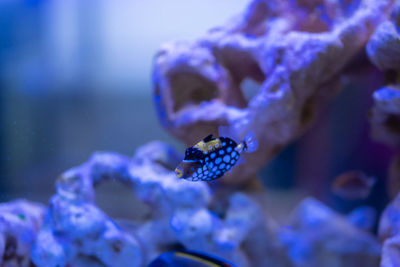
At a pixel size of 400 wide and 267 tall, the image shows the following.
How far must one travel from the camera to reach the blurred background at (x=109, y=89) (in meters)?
5.01

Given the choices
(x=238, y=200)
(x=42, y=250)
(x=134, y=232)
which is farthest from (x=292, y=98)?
(x=42, y=250)

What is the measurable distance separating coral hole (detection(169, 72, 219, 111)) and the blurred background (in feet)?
4.74

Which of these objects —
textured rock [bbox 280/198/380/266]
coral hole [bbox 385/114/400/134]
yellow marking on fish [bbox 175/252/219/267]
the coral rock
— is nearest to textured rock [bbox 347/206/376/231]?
textured rock [bbox 280/198/380/266]

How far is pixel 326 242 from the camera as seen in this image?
3.36 metres

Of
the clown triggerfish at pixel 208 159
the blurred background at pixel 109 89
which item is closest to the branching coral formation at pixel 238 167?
the clown triggerfish at pixel 208 159

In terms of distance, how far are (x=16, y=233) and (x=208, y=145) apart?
208 centimetres

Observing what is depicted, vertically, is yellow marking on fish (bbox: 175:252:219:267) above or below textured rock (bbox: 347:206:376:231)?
below

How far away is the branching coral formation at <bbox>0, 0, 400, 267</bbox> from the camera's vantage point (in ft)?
8.21

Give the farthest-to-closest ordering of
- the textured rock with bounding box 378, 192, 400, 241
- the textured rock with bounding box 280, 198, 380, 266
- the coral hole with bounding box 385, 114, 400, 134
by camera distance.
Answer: the textured rock with bounding box 280, 198, 380, 266, the coral hole with bounding box 385, 114, 400, 134, the textured rock with bounding box 378, 192, 400, 241

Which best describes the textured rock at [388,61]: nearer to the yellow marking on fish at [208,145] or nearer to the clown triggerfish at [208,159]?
the clown triggerfish at [208,159]

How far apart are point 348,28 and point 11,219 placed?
3491mm

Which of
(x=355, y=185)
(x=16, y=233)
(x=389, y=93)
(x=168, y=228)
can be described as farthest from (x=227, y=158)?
(x=355, y=185)

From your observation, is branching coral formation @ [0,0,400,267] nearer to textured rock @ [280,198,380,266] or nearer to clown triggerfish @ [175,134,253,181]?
textured rock @ [280,198,380,266]

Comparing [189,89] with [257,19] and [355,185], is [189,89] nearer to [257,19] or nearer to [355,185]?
[257,19]
